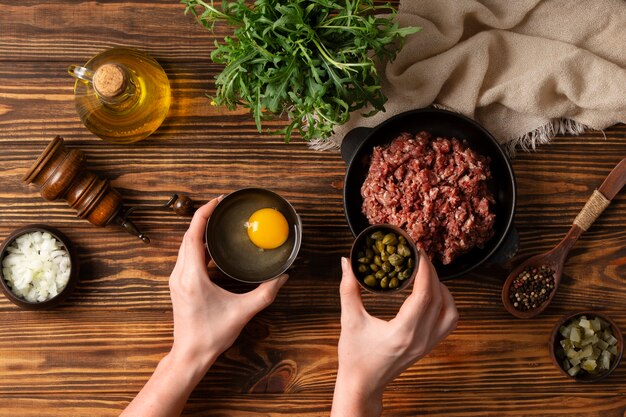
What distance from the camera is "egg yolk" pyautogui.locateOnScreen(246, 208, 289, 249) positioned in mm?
2354

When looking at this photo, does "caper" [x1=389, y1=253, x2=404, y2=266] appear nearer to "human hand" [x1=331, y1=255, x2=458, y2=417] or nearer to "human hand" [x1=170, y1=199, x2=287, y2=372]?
"human hand" [x1=331, y1=255, x2=458, y2=417]

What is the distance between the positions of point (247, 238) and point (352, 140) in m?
0.58

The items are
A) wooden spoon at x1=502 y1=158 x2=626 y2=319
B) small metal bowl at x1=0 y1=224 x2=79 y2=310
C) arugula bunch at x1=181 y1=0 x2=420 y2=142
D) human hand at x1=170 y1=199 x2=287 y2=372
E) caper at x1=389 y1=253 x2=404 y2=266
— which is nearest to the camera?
arugula bunch at x1=181 y1=0 x2=420 y2=142

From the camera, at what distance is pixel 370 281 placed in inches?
87.3

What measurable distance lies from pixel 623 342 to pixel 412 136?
4.03ft

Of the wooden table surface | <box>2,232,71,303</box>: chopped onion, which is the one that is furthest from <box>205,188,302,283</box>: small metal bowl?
<box>2,232,71,303</box>: chopped onion

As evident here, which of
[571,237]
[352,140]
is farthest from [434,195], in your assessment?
[571,237]

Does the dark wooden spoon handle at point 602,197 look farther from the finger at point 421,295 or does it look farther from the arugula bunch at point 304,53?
the arugula bunch at point 304,53

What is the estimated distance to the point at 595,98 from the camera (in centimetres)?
248

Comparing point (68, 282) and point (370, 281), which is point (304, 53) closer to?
point (370, 281)

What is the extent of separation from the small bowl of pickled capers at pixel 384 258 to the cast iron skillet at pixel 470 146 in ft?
0.48

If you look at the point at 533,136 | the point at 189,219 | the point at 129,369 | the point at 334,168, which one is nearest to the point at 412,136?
the point at 334,168

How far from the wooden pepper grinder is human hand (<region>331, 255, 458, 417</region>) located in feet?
2.73

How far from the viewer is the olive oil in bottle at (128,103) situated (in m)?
2.49
